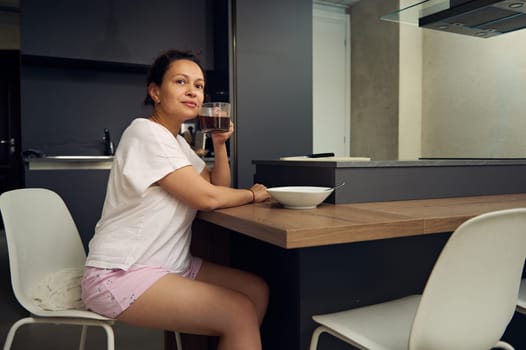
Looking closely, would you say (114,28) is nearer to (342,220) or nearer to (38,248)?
(38,248)

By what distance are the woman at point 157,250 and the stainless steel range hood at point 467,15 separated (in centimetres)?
138

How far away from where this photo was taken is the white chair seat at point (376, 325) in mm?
1074

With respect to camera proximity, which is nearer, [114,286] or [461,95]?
[114,286]

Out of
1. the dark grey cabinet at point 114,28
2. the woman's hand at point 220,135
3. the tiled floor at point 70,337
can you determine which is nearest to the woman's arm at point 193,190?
the woman's hand at point 220,135

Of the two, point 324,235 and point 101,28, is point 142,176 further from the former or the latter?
point 101,28

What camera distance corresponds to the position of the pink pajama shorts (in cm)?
121

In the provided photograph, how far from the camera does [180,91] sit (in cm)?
148

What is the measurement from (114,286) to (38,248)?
1.35 ft

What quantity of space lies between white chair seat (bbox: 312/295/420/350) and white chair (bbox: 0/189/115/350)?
0.62 meters

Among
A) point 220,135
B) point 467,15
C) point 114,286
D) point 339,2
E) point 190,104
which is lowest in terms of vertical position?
point 114,286

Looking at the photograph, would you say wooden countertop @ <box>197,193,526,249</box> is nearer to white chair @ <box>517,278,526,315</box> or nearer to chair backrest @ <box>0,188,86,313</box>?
white chair @ <box>517,278,526,315</box>

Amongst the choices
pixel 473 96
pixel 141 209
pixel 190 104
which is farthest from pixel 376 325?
pixel 473 96

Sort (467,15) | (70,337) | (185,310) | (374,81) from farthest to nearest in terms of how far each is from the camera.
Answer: (374,81), (70,337), (467,15), (185,310)

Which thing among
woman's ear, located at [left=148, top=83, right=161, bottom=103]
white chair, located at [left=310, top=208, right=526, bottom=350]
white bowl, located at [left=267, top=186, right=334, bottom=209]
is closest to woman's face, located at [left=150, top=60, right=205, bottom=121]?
woman's ear, located at [left=148, top=83, right=161, bottom=103]
